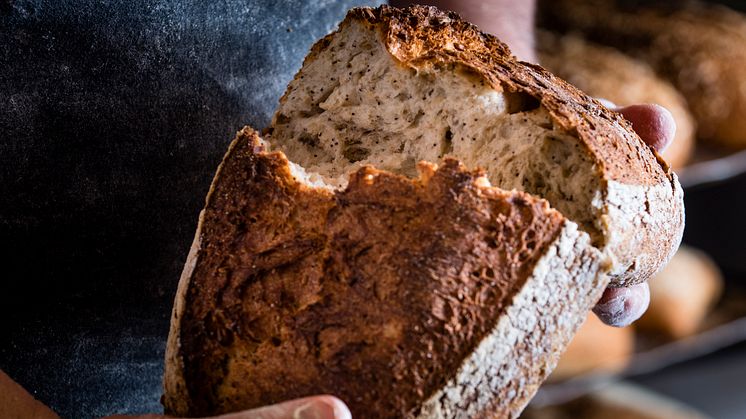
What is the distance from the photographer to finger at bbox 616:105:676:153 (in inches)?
52.3

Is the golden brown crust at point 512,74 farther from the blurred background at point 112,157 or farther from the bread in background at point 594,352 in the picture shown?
the bread in background at point 594,352

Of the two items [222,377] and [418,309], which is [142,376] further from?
[418,309]

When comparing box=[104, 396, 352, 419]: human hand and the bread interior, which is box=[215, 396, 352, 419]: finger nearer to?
box=[104, 396, 352, 419]: human hand

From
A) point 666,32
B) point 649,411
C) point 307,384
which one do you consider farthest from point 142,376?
point 666,32

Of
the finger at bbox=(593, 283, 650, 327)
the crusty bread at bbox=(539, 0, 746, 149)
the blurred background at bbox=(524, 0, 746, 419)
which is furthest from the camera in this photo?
the crusty bread at bbox=(539, 0, 746, 149)

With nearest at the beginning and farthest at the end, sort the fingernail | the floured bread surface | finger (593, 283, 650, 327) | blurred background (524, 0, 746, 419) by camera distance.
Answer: the fingernail < the floured bread surface < finger (593, 283, 650, 327) < blurred background (524, 0, 746, 419)

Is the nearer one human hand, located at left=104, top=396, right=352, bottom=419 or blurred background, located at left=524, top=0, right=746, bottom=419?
human hand, located at left=104, top=396, right=352, bottom=419

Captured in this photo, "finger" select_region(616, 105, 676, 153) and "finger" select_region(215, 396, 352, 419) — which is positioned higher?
"finger" select_region(616, 105, 676, 153)

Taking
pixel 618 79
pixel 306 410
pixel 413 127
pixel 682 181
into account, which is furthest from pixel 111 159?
pixel 682 181

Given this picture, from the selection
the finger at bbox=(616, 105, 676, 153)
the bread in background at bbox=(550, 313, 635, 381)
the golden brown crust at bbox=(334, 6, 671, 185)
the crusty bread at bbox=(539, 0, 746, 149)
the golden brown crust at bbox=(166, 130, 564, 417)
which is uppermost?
the crusty bread at bbox=(539, 0, 746, 149)

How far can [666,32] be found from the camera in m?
2.71

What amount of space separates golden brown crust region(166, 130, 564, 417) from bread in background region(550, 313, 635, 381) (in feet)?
5.47

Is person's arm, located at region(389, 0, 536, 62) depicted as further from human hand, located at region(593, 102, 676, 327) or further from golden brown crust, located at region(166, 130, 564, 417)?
golden brown crust, located at region(166, 130, 564, 417)

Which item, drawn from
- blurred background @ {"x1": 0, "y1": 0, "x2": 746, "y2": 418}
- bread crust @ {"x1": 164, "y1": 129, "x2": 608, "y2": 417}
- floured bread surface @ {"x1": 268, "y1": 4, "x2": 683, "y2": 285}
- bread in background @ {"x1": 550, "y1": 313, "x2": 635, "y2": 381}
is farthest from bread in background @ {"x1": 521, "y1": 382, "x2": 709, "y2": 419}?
bread crust @ {"x1": 164, "y1": 129, "x2": 608, "y2": 417}
